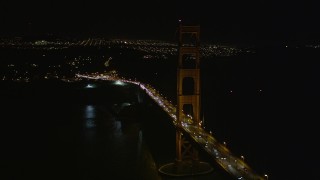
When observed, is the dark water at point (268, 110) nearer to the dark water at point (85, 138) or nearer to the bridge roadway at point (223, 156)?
the dark water at point (85, 138)

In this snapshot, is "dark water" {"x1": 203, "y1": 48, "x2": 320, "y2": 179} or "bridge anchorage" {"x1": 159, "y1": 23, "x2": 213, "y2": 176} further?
"dark water" {"x1": 203, "y1": 48, "x2": 320, "y2": 179}

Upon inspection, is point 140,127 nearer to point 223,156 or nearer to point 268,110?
point 268,110

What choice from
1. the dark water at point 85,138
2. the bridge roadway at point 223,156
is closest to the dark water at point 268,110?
the dark water at point 85,138

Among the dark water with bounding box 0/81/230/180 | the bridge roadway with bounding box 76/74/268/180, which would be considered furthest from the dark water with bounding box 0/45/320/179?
the bridge roadway with bounding box 76/74/268/180

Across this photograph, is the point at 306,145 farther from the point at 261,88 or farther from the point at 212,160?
the point at 261,88

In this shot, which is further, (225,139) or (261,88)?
(261,88)

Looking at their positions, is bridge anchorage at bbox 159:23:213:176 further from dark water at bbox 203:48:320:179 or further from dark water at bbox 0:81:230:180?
dark water at bbox 203:48:320:179

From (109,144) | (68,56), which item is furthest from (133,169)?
(68,56)

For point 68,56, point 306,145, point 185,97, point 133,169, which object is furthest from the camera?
point 68,56

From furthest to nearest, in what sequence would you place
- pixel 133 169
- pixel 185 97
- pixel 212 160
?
1. pixel 133 169
2. pixel 185 97
3. pixel 212 160

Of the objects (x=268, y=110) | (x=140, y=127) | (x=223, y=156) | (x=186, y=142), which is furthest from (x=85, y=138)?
(x=268, y=110)
